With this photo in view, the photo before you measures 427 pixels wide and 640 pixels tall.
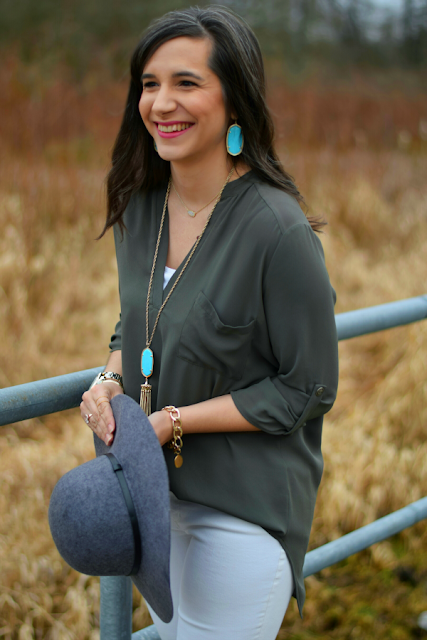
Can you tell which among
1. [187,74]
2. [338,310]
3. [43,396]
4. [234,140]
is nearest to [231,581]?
[43,396]

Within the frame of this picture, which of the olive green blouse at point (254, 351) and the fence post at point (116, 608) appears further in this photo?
the fence post at point (116, 608)

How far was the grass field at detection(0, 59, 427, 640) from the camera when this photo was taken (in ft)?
7.82

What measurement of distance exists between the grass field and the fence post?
861 millimetres

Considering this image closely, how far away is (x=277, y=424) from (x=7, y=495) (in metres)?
2.02

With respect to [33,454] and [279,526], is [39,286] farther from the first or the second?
[279,526]

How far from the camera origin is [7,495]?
2.83 meters

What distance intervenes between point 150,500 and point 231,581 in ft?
1.01

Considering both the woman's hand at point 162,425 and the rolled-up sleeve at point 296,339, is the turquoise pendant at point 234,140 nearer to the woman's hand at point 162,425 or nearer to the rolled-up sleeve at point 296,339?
the rolled-up sleeve at point 296,339

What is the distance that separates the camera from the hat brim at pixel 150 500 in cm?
103

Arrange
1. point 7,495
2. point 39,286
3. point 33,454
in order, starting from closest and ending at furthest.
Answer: point 7,495, point 33,454, point 39,286

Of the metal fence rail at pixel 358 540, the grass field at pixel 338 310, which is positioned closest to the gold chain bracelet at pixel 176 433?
the metal fence rail at pixel 358 540

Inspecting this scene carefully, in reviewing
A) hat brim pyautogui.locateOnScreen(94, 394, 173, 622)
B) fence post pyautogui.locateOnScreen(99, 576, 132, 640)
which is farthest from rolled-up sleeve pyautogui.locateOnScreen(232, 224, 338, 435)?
fence post pyautogui.locateOnScreen(99, 576, 132, 640)

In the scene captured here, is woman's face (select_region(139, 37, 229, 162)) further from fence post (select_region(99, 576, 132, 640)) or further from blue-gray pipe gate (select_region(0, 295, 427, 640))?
fence post (select_region(99, 576, 132, 640))

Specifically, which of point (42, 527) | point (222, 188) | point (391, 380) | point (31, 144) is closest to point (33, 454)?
point (42, 527)
